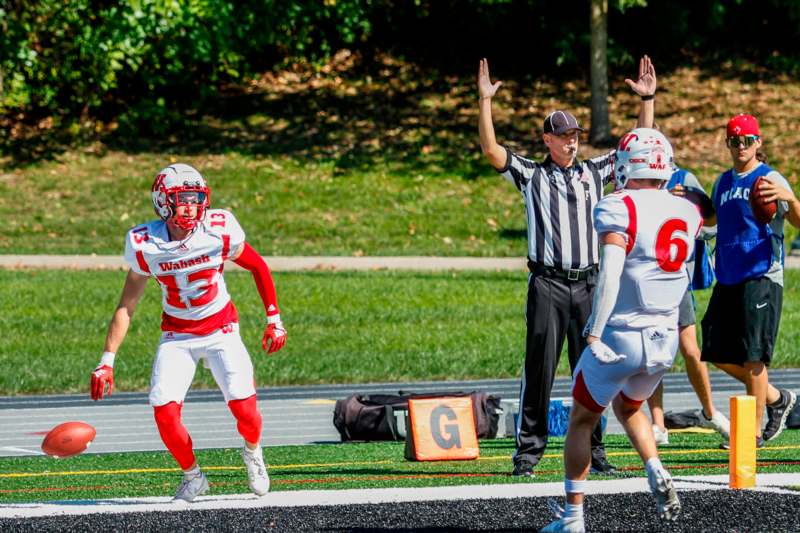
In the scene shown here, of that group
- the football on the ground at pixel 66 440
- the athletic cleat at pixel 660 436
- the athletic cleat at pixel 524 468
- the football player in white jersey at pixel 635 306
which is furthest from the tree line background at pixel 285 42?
the football player in white jersey at pixel 635 306

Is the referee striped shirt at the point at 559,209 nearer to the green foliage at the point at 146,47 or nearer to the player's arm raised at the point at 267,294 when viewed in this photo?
the player's arm raised at the point at 267,294

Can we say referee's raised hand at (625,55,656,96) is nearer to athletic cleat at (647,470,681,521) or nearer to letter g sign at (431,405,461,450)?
letter g sign at (431,405,461,450)

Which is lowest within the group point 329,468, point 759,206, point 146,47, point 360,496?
point 329,468

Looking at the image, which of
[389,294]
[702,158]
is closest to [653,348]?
[389,294]

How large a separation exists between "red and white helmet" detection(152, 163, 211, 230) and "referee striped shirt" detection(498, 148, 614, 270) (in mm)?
1893

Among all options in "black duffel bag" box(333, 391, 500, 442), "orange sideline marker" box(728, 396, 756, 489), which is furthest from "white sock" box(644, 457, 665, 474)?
"black duffel bag" box(333, 391, 500, 442)

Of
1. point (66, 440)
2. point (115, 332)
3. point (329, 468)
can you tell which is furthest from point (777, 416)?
point (66, 440)

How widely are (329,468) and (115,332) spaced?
204cm

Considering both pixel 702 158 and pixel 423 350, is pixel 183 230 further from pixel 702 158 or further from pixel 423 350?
pixel 702 158

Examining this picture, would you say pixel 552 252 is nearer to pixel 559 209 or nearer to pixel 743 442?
pixel 559 209

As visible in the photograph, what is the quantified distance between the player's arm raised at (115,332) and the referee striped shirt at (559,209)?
2.23 m

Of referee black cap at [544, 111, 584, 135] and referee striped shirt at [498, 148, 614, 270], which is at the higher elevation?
referee black cap at [544, 111, 584, 135]

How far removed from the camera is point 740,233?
925 centimetres

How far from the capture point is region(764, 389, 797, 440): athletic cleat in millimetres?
9711
